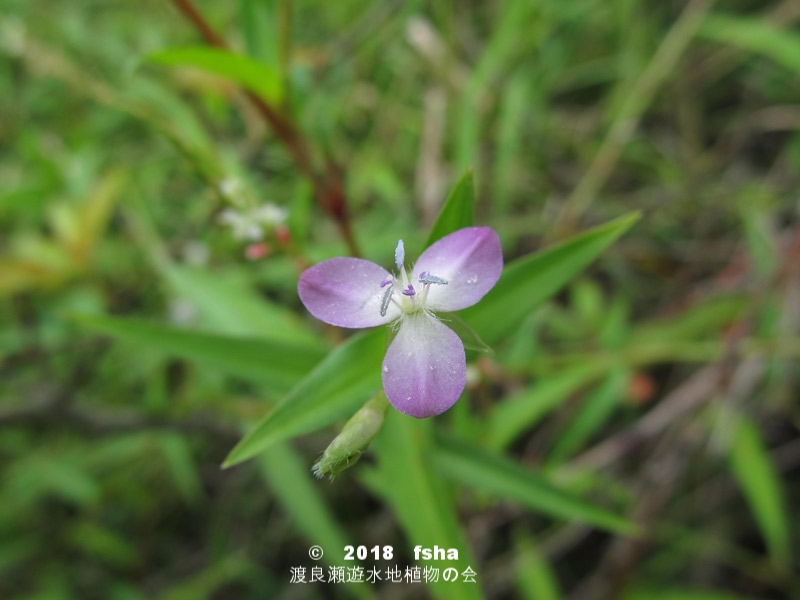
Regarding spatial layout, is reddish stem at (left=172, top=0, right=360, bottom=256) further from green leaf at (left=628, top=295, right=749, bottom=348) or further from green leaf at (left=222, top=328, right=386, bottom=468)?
green leaf at (left=628, top=295, right=749, bottom=348)

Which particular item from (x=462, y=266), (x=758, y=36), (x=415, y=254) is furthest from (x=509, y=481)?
(x=758, y=36)

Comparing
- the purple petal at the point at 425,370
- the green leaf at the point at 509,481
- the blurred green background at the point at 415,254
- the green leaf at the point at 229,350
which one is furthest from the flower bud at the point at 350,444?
the blurred green background at the point at 415,254

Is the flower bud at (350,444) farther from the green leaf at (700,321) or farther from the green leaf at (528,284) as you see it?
the green leaf at (700,321)

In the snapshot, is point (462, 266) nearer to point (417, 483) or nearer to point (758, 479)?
point (417, 483)

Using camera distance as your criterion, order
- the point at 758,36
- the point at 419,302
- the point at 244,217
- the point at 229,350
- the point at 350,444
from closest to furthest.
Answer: the point at 350,444, the point at 419,302, the point at 229,350, the point at 244,217, the point at 758,36

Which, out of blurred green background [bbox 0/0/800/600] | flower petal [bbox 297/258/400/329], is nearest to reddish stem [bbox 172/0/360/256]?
blurred green background [bbox 0/0/800/600]

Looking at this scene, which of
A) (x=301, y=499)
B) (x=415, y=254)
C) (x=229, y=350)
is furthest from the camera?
(x=415, y=254)
